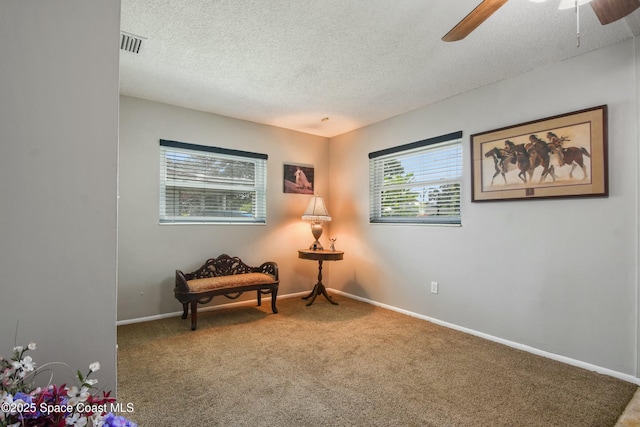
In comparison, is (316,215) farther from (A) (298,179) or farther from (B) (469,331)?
(B) (469,331)

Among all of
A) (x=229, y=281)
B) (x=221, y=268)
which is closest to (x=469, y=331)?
(x=229, y=281)

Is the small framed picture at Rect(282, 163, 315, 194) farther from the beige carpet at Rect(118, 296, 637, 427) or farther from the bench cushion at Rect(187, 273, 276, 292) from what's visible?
the beige carpet at Rect(118, 296, 637, 427)

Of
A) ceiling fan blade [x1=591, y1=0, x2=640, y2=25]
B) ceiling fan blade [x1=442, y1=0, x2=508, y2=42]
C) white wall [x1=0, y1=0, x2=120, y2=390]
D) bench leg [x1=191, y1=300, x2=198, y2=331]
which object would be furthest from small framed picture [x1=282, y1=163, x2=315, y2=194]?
ceiling fan blade [x1=591, y1=0, x2=640, y2=25]

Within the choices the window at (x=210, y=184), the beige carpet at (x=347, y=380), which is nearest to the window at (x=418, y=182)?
the beige carpet at (x=347, y=380)

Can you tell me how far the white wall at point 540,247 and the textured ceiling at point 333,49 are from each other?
0.20m

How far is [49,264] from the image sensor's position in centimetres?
105

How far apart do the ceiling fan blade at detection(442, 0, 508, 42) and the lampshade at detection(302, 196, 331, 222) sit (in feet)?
9.27

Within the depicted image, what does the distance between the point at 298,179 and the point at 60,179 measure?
144 inches

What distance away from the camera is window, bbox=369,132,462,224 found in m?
3.41

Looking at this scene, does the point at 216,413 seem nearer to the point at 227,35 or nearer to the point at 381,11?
the point at 227,35

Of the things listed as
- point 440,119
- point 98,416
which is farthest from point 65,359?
point 440,119

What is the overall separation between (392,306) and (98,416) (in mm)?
3595

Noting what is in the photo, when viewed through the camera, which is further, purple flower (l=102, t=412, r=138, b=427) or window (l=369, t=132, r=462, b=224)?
window (l=369, t=132, r=462, b=224)

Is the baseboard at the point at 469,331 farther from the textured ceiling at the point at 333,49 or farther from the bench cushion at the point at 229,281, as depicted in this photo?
the textured ceiling at the point at 333,49
